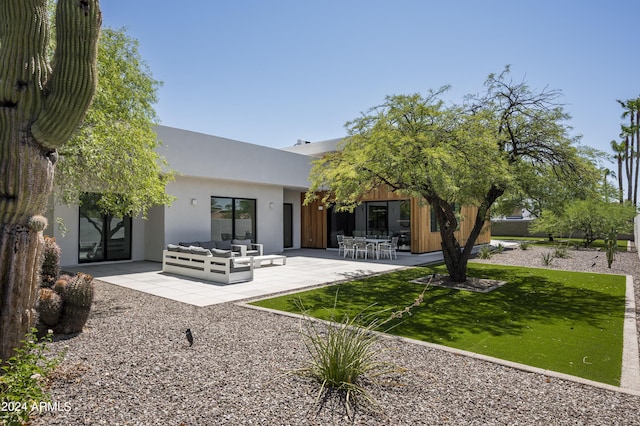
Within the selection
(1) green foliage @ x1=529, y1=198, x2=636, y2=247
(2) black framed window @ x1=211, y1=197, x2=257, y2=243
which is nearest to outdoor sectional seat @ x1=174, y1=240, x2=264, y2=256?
(2) black framed window @ x1=211, y1=197, x2=257, y2=243

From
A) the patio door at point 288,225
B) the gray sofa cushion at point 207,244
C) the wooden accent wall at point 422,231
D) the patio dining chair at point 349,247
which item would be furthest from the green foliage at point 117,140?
the wooden accent wall at point 422,231

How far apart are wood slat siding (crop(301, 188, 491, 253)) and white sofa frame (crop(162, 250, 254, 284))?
7.99 meters

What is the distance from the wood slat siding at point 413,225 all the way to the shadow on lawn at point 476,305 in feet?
20.5

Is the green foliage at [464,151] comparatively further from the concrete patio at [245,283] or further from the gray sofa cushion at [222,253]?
the gray sofa cushion at [222,253]

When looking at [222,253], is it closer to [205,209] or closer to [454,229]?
[205,209]

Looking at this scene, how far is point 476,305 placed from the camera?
7.30 meters

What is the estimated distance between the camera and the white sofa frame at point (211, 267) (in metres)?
9.43

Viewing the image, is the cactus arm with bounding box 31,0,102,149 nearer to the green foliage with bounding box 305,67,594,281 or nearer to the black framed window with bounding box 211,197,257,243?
the green foliage with bounding box 305,67,594,281

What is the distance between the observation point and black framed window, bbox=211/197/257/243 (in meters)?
15.1

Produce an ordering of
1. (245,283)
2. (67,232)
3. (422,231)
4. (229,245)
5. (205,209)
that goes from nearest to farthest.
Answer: (245,283) → (67,232) → (229,245) → (205,209) → (422,231)

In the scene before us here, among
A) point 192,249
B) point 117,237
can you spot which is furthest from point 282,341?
point 117,237

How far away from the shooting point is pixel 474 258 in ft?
51.4

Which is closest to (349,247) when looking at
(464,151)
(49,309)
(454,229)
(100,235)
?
(454,229)

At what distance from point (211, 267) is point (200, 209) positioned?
519 centimetres
